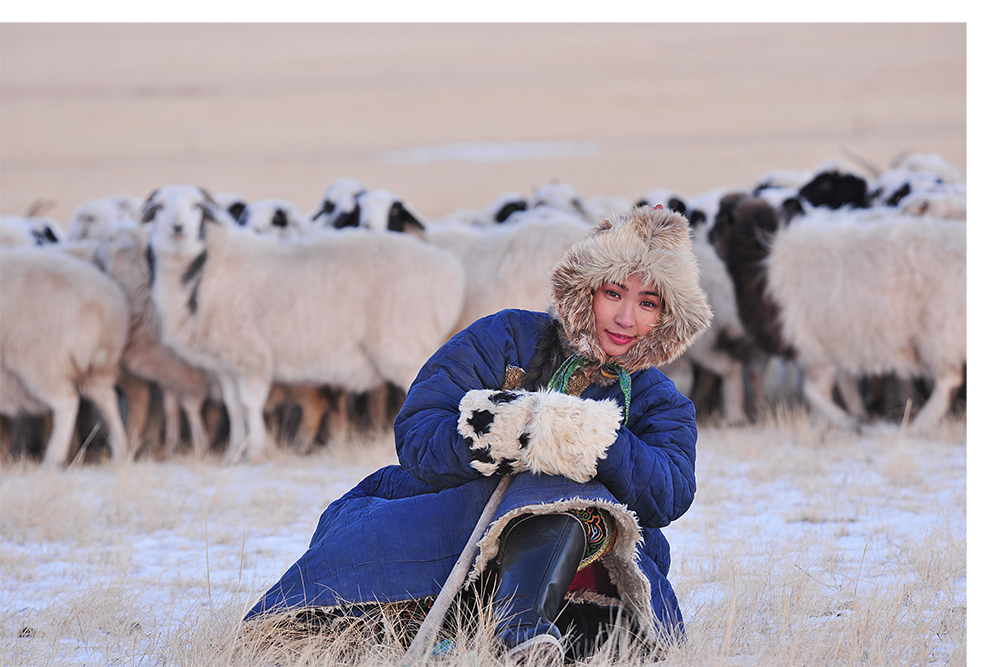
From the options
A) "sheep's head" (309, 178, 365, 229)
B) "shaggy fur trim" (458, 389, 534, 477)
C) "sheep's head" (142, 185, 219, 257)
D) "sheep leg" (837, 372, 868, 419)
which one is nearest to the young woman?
"shaggy fur trim" (458, 389, 534, 477)

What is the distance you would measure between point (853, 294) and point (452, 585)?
5.34m

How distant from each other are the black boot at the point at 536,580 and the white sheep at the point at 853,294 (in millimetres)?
5187

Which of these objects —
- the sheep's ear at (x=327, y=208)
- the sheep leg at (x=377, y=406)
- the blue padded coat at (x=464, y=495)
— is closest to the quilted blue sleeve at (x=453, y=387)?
the blue padded coat at (x=464, y=495)

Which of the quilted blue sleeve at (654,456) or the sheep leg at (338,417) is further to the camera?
the sheep leg at (338,417)

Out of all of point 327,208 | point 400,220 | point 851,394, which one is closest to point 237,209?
point 327,208

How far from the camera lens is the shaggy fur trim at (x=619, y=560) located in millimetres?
2297

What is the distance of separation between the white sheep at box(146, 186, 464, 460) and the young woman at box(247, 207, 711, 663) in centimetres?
441

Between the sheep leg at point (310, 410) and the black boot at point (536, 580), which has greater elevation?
the black boot at point (536, 580)

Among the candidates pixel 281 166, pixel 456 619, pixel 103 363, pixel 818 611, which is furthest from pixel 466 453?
pixel 281 166

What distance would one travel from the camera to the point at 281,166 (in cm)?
2655

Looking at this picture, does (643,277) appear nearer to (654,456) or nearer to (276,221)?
(654,456)

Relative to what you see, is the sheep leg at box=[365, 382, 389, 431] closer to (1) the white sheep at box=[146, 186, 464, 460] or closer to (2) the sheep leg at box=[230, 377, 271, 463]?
(1) the white sheep at box=[146, 186, 464, 460]

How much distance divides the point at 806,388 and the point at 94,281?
538 cm

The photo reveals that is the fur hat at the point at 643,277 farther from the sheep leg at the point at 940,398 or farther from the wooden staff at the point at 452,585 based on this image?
the sheep leg at the point at 940,398
